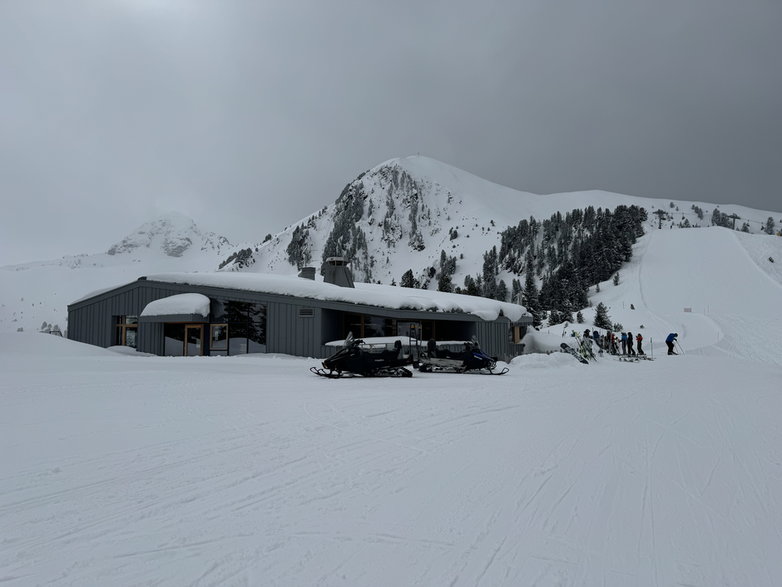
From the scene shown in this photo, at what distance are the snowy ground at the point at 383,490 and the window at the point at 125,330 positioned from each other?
15058mm

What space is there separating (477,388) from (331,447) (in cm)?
620

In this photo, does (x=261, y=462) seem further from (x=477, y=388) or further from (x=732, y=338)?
(x=732, y=338)

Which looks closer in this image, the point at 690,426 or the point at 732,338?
the point at 690,426

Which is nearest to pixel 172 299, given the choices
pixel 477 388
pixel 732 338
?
pixel 477 388

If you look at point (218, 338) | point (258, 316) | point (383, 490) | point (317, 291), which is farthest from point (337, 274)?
point (383, 490)

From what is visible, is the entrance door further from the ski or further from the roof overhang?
the ski

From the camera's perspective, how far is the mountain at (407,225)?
10675cm

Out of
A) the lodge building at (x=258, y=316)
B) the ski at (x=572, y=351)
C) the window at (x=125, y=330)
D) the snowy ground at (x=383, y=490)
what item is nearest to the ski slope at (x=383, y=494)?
the snowy ground at (x=383, y=490)

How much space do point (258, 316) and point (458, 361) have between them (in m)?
9.86

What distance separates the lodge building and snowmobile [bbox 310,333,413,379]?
6.29m

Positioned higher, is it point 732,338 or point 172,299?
point 172,299

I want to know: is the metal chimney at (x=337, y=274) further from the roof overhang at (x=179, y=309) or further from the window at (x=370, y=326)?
the roof overhang at (x=179, y=309)

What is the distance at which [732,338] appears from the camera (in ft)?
95.3

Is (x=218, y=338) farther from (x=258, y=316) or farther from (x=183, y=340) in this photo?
(x=258, y=316)
